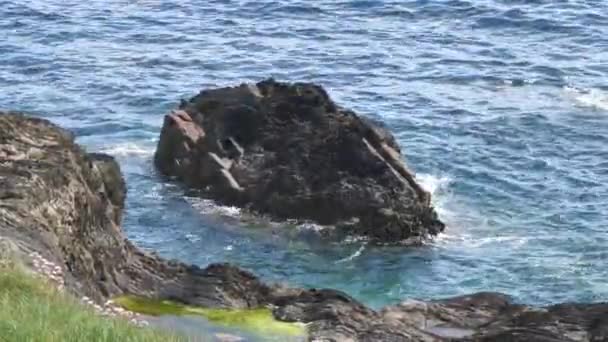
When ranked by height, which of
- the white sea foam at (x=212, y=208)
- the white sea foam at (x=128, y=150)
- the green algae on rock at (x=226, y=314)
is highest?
the green algae on rock at (x=226, y=314)

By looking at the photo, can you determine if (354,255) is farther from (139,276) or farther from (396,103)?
(396,103)

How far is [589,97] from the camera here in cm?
5022

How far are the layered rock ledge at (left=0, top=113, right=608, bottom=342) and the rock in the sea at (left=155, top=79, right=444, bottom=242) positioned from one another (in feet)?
33.2

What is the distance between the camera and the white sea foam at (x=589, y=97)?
4922 cm

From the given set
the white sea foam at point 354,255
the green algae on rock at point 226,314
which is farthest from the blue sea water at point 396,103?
the green algae on rock at point 226,314

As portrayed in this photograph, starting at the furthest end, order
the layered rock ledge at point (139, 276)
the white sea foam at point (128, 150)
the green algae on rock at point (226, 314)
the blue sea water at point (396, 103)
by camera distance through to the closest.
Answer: the white sea foam at point (128, 150)
the blue sea water at point (396, 103)
the green algae on rock at point (226, 314)
the layered rock ledge at point (139, 276)

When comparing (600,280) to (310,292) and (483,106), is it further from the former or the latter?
(483,106)

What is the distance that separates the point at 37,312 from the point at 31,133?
12922mm

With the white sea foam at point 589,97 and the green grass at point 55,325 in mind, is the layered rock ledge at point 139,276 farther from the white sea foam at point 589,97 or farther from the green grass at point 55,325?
→ the white sea foam at point 589,97

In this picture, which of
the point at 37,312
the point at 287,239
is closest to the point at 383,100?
the point at 287,239

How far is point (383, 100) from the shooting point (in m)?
50.8

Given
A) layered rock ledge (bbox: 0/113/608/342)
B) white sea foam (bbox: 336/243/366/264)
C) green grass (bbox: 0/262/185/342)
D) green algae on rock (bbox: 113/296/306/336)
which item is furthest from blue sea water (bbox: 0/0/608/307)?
green grass (bbox: 0/262/185/342)

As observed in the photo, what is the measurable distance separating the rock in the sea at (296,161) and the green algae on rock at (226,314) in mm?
13196

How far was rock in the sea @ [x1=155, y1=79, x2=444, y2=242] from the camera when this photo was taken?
1487 inches
